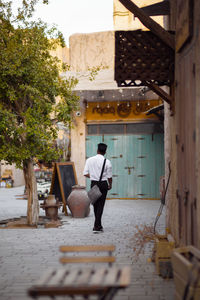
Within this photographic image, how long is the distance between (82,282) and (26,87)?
26.1 ft

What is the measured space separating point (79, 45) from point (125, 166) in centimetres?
520

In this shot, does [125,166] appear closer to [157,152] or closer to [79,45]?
[157,152]

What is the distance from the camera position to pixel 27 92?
10.9m

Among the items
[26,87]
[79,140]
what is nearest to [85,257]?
[26,87]

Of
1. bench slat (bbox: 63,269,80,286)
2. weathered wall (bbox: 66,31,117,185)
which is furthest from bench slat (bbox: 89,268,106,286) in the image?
weathered wall (bbox: 66,31,117,185)

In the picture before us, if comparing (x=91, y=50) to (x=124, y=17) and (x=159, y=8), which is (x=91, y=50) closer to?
(x=124, y=17)

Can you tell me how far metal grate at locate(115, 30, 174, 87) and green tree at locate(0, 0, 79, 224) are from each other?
394 cm

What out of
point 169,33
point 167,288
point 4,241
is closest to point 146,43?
point 169,33

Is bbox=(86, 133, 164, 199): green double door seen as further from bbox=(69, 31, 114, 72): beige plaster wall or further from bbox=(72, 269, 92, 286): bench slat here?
bbox=(72, 269, 92, 286): bench slat

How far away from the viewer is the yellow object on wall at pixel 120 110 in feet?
58.9

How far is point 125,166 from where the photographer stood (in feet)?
59.3

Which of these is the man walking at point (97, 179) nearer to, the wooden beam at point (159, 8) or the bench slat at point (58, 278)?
the wooden beam at point (159, 8)

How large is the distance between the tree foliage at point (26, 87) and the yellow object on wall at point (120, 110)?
684cm

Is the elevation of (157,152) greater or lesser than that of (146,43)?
lesser
